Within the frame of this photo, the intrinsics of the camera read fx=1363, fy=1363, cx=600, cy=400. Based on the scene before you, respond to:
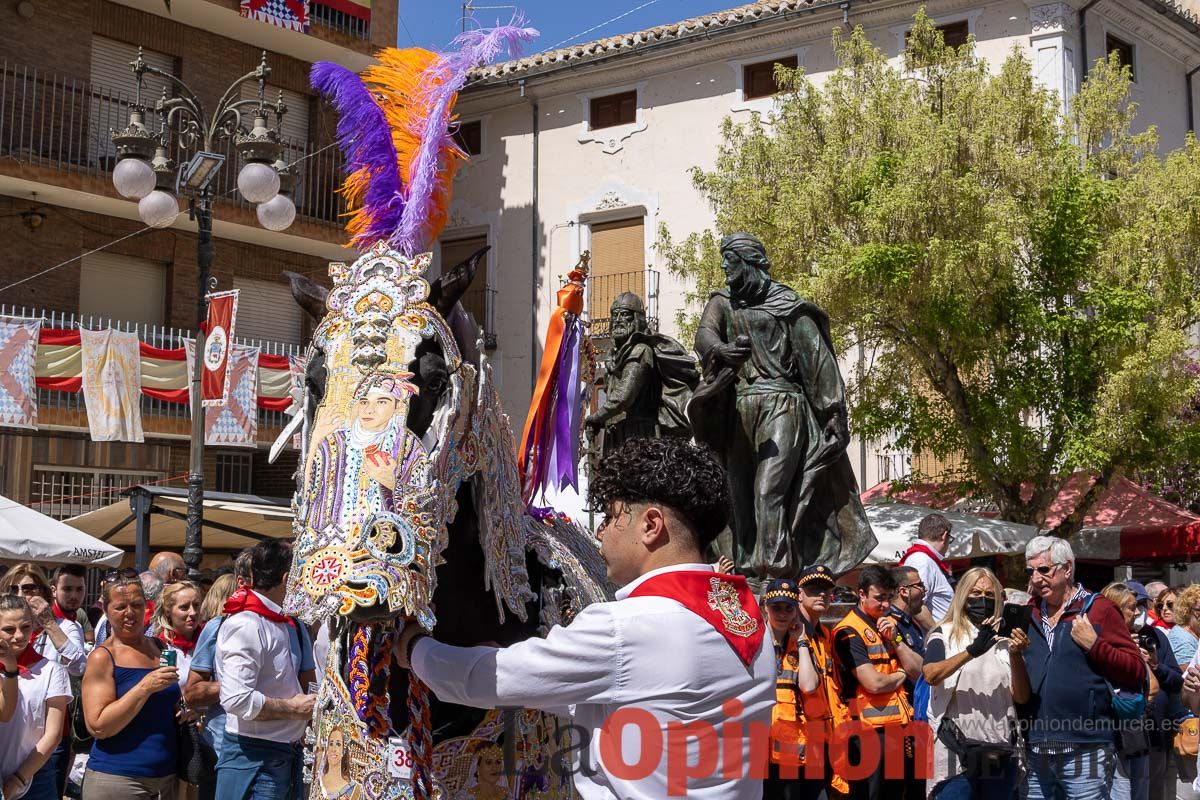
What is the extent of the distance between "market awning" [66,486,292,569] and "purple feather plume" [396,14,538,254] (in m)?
11.2

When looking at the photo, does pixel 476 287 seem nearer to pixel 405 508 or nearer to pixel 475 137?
pixel 475 137

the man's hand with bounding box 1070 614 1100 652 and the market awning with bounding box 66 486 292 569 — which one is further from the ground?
the market awning with bounding box 66 486 292 569

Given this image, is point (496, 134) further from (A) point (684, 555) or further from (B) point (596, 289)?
(A) point (684, 555)

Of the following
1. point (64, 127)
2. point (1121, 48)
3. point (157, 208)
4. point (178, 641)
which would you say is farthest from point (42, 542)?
point (1121, 48)

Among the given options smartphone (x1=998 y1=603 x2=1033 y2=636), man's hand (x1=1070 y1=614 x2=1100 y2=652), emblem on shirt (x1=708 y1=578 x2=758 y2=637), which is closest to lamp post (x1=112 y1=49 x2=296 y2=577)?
smartphone (x1=998 y1=603 x2=1033 y2=636)

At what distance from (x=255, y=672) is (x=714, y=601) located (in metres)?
3.52

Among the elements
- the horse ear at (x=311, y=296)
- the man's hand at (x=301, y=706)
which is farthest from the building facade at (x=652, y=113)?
the horse ear at (x=311, y=296)

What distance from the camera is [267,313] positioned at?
874 inches

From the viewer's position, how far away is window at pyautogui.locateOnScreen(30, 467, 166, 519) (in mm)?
19016

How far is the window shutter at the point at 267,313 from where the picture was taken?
21.8 metres

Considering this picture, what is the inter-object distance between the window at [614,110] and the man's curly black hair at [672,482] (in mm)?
23887

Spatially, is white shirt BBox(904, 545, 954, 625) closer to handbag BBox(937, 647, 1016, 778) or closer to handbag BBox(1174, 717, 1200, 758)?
handbag BBox(1174, 717, 1200, 758)

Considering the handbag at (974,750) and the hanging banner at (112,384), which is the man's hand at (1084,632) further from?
the hanging banner at (112,384)

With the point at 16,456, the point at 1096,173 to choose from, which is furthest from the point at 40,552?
the point at 1096,173
